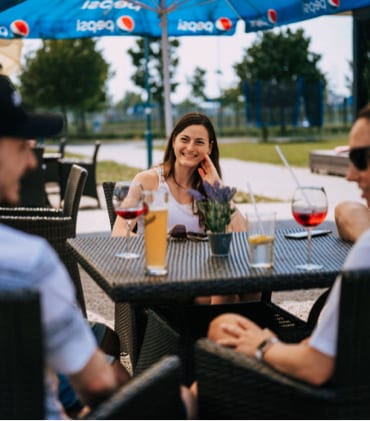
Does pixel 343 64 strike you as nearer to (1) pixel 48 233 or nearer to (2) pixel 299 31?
(2) pixel 299 31

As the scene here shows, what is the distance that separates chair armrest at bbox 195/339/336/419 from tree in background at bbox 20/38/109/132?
50.0m

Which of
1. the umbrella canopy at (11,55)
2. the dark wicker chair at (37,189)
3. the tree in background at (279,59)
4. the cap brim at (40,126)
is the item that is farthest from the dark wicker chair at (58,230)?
the tree in background at (279,59)

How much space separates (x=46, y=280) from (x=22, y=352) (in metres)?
0.16

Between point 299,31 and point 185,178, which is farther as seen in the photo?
point 299,31

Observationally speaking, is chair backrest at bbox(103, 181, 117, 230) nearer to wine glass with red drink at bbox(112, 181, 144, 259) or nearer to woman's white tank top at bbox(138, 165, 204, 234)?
woman's white tank top at bbox(138, 165, 204, 234)

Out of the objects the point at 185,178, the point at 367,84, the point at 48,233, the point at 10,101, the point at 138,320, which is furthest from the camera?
the point at 367,84

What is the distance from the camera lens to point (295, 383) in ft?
6.86

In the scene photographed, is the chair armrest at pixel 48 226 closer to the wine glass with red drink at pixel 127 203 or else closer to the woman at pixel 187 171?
the woman at pixel 187 171

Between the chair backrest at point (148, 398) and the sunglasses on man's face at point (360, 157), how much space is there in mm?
786

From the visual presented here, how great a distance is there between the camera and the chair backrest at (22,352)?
1741 millimetres

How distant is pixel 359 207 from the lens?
11.4 feet

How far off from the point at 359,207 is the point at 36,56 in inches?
1984

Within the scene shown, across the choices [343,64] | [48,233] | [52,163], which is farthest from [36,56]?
[48,233]

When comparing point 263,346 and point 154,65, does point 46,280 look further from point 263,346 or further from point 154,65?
point 154,65
